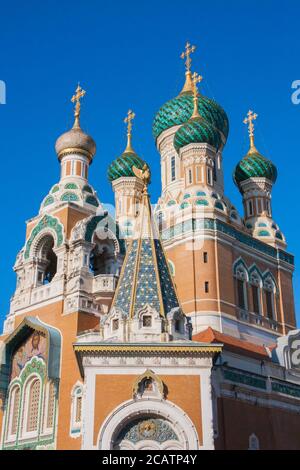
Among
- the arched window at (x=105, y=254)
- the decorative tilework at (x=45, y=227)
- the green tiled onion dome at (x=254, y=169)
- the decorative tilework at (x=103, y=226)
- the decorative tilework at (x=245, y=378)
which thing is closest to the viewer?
the decorative tilework at (x=245, y=378)

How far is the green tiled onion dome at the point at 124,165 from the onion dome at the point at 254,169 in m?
3.78

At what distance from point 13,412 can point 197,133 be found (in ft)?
35.9

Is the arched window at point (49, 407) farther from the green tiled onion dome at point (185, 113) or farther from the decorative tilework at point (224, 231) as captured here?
the green tiled onion dome at point (185, 113)

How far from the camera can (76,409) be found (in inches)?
686

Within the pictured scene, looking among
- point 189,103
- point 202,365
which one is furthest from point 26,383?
point 189,103

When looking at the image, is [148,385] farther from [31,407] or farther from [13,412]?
[13,412]

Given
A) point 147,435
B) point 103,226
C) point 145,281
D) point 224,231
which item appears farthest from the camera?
point 224,231

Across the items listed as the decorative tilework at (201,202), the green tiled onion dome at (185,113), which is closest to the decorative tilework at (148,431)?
the decorative tilework at (201,202)

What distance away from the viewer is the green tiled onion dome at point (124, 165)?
85.8 ft

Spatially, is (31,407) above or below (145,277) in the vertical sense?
below

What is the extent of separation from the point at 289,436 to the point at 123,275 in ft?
21.9

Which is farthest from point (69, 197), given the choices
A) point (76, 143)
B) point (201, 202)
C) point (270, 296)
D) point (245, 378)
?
point (245, 378)

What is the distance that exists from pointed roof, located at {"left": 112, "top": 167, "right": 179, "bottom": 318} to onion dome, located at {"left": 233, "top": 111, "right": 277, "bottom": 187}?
9868 mm
